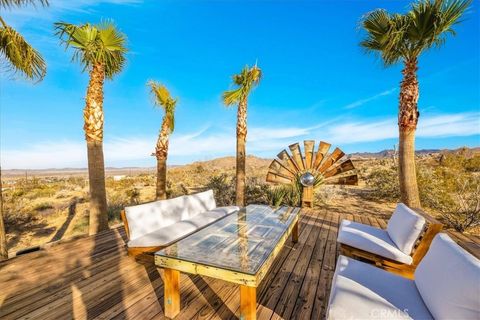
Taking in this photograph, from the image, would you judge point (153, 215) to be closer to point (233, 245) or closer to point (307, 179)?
point (233, 245)

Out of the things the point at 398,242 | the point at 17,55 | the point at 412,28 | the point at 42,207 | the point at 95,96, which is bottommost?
the point at 42,207

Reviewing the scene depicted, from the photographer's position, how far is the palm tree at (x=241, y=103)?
6438 millimetres

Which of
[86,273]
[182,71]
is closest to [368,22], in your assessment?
[86,273]

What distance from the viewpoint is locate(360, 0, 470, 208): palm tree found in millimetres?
4582

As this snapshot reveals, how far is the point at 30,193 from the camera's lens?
460 inches

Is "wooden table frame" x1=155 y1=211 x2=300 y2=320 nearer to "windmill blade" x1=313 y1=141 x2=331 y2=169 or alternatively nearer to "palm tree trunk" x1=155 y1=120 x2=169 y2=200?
"windmill blade" x1=313 y1=141 x2=331 y2=169

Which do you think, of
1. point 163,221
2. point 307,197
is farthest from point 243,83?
point 163,221

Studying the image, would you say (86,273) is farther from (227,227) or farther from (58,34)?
(58,34)

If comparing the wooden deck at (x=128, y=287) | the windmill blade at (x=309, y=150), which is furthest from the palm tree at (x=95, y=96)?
the windmill blade at (x=309, y=150)

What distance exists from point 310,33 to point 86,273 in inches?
472

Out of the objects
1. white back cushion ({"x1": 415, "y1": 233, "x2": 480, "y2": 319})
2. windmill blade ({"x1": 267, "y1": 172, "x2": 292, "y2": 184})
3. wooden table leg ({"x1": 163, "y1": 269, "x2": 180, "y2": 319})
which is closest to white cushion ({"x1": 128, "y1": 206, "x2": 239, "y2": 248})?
wooden table leg ({"x1": 163, "y1": 269, "x2": 180, "y2": 319})

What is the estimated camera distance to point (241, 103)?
6.66 meters

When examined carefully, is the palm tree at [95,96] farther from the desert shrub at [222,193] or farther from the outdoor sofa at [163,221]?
the desert shrub at [222,193]

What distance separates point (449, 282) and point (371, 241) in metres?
1.38
